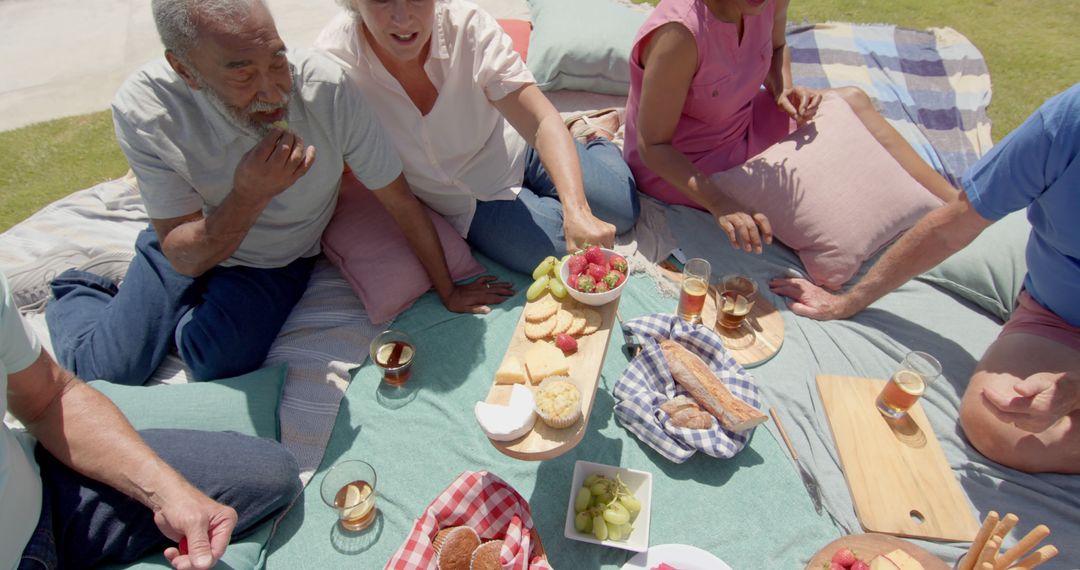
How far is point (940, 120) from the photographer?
13.0 ft

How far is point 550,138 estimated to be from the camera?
109 inches

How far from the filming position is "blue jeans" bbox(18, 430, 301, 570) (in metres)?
1.89

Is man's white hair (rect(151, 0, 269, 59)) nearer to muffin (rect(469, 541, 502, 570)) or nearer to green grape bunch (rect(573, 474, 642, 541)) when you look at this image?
muffin (rect(469, 541, 502, 570))

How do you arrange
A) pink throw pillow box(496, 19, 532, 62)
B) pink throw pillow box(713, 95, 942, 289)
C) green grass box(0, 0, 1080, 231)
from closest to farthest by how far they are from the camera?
pink throw pillow box(713, 95, 942, 289)
green grass box(0, 0, 1080, 231)
pink throw pillow box(496, 19, 532, 62)

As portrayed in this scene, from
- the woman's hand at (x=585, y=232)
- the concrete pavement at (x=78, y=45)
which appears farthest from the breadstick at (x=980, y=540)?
the concrete pavement at (x=78, y=45)

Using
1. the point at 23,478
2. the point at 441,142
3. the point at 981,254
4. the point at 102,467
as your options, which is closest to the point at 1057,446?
the point at 981,254

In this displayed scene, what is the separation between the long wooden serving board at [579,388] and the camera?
185cm

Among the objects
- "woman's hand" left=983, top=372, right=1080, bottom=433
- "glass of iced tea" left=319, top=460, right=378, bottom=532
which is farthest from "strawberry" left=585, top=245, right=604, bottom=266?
"woman's hand" left=983, top=372, right=1080, bottom=433

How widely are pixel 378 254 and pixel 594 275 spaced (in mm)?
1394

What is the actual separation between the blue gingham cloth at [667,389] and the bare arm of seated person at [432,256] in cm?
83

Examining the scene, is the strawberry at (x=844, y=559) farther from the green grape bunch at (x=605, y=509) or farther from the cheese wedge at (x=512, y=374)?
the cheese wedge at (x=512, y=374)

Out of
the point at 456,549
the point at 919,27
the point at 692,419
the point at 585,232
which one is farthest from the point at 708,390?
the point at 919,27

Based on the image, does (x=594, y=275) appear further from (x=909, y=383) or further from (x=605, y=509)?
(x=909, y=383)

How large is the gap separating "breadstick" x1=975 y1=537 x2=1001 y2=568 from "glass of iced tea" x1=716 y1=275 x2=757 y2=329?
1.29 meters
